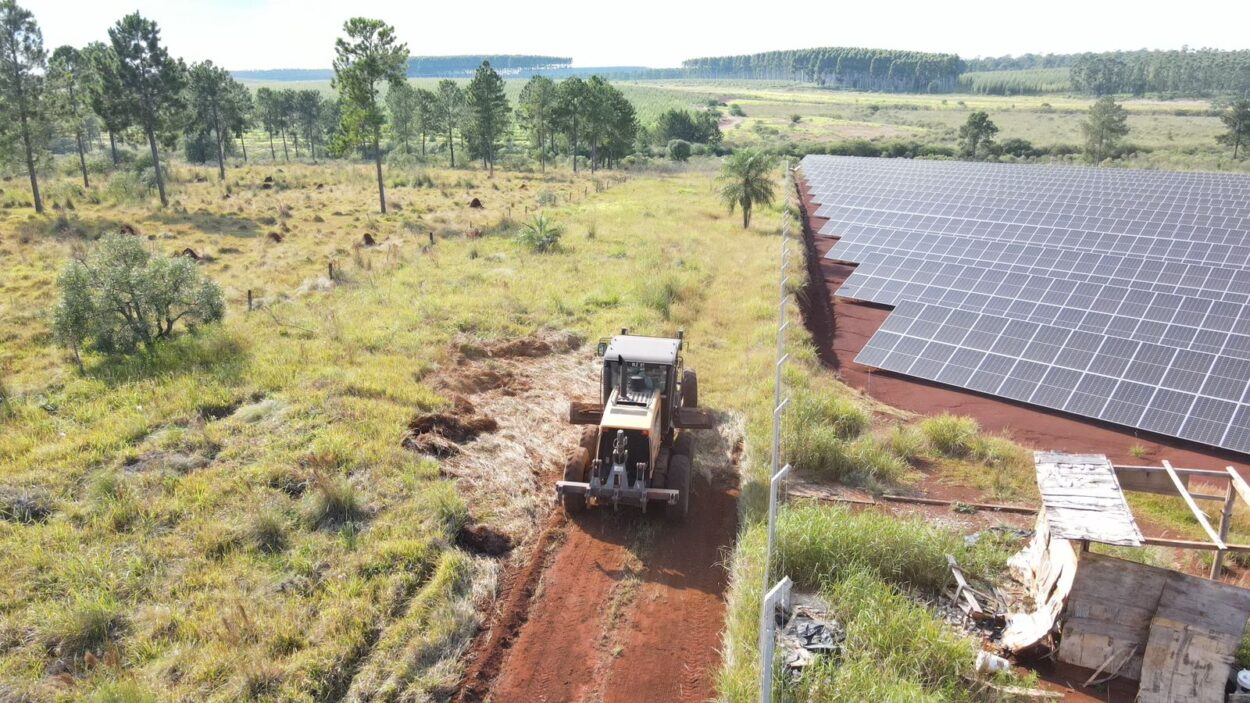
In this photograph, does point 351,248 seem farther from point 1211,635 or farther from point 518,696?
point 1211,635

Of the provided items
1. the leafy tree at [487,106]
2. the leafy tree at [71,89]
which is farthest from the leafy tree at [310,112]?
the leafy tree at [487,106]

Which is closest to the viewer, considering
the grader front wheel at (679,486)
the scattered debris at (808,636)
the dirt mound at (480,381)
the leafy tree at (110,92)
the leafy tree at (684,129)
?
the scattered debris at (808,636)

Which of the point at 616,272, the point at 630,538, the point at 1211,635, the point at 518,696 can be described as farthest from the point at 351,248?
the point at 1211,635

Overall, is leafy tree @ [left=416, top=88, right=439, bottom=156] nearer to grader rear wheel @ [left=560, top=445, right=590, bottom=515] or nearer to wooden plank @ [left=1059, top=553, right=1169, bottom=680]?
grader rear wheel @ [left=560, top=445, right=590, bottom=515]

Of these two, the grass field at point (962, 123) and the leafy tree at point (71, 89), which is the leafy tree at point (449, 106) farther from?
the grass field at point (962, 123)

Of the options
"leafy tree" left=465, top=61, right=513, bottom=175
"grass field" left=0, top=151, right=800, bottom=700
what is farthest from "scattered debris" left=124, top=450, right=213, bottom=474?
"leafy tree" left=465, top=61, right=513, bottom=175

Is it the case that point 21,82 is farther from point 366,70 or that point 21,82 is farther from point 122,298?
point 122,298
